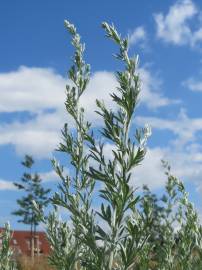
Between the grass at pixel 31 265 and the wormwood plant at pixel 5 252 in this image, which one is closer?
the wormwood plant at pixel 5 252

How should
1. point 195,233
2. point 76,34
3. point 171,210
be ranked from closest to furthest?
1. point 195,233
2. point 76,34
3. point 171,210

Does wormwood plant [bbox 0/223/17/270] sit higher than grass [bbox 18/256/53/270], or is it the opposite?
grass [bbox 18/256/53/270]

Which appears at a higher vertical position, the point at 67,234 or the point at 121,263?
the point at 67,234

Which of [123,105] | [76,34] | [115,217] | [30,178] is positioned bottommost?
[115,217]

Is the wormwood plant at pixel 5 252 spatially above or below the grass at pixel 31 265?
below

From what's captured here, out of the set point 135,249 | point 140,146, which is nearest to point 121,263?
point 135,249

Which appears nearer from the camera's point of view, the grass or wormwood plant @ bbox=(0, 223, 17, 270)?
wormwood plant @ bbox=(0, 223, 17, 270)

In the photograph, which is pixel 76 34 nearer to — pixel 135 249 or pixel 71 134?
pixel 71 134

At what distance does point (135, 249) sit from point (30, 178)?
159ft

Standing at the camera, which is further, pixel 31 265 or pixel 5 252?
pixel 31 265

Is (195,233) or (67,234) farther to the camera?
(67,234)

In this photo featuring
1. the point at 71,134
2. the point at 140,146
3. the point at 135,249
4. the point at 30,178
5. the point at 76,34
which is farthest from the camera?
the point at 30,178

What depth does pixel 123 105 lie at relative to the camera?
467 centimetres

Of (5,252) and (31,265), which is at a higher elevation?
(31,265)
